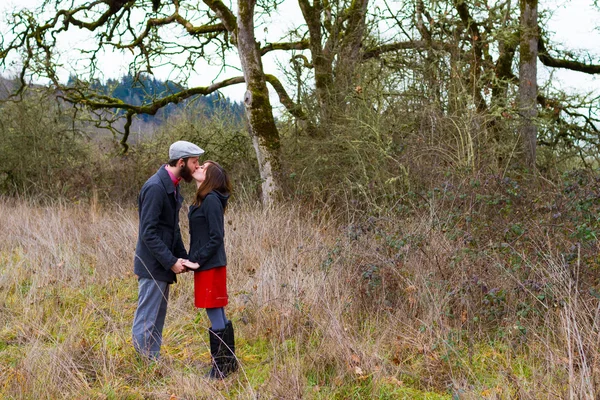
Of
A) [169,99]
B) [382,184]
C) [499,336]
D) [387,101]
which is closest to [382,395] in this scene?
[499,336]

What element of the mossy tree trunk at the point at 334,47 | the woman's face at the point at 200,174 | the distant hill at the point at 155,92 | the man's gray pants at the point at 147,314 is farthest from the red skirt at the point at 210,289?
the distant hill at the point at 155,92

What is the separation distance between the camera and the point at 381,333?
4.96 meters

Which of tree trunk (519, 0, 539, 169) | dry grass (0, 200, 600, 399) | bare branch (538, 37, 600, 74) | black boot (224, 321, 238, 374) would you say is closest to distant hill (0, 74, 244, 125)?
tree trunk (519, 0, 539, 169)

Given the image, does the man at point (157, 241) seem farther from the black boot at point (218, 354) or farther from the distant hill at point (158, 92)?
the distant hill at point (158, 92)

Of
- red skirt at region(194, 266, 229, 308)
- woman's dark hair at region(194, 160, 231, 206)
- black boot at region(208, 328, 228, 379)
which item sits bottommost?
black boot at region(208, 328, 228, 379)

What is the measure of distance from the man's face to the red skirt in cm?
71

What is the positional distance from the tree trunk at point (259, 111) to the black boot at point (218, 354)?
6.29 metres

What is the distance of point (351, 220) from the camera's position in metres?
9.13

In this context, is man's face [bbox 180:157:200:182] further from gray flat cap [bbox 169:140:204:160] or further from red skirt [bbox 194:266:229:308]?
red skirt [bbox 194:266:229:308]

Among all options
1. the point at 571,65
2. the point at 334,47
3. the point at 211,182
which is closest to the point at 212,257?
the point at 211,182

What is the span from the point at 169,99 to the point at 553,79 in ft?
27.1

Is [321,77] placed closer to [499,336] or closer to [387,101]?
[387,101]

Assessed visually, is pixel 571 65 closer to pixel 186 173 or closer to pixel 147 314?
pixel 186 173

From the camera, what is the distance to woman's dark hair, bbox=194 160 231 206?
4.36m
